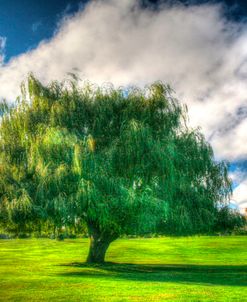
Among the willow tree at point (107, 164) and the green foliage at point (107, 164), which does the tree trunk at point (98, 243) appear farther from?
the green foliage at point (107, 164)

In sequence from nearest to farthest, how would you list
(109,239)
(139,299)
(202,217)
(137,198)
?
(139,299) < (137,198) < (202,217) < (109,239)

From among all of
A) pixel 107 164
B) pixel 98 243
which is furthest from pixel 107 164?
pixel 98 243

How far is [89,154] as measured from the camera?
22.1 meters

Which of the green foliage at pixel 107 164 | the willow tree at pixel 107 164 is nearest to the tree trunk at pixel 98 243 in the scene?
the willow tree at pixel 107 164

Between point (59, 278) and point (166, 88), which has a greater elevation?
point (166, 88)

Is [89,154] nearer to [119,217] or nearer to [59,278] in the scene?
[119,217]

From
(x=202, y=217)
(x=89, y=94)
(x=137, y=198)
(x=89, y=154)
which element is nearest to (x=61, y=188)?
(x=89, y=154)

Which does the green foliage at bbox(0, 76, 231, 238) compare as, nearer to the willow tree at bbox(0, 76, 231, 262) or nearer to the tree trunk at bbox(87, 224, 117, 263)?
the willow tree at bbox(0, 76, 231, 262)

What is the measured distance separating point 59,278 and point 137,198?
532 cm

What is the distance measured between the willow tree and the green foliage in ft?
0.18

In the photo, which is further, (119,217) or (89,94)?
Answer: (89,94)

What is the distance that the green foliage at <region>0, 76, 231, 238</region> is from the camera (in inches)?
841

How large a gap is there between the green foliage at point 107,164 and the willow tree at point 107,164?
0.18 feet

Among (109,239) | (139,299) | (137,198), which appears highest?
(137,198)
